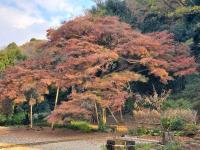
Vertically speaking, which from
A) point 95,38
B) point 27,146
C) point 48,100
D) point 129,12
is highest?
point 129,12

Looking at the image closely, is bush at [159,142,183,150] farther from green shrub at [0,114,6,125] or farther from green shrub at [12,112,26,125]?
green shrub at [0,114,6,125]

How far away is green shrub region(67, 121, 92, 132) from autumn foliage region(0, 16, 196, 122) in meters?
0.53

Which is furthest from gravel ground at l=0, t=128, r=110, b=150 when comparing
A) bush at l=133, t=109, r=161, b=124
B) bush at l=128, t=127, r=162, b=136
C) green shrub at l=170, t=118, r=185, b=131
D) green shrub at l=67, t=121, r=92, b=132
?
green shrub at l=170, t=118, r=185, b=131

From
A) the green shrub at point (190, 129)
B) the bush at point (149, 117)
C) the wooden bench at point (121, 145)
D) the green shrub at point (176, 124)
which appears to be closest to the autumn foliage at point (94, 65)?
the bush at point (149, 117)

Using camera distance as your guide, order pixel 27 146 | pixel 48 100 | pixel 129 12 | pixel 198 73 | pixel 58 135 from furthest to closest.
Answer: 1. pixel 129 12
2. pixel 48 100
3. pixel 198 73
4. pixel 58 135
5. pixel 27 146

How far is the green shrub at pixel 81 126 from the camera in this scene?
19.0m

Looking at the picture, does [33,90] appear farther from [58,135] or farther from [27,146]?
[27,146]

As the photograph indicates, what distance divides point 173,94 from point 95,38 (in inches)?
204

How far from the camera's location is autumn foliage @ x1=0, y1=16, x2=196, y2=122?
18.3m

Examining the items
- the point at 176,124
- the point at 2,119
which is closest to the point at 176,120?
the point at 176,124

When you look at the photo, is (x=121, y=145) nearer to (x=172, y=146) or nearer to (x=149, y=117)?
(x=172, y=146)

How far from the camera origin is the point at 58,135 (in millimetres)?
18094

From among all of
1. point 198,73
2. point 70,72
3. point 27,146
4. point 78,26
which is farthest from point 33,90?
point 198,73

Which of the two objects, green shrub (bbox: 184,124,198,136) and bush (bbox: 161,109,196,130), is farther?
bush (bbox: 161,109,196,130)
